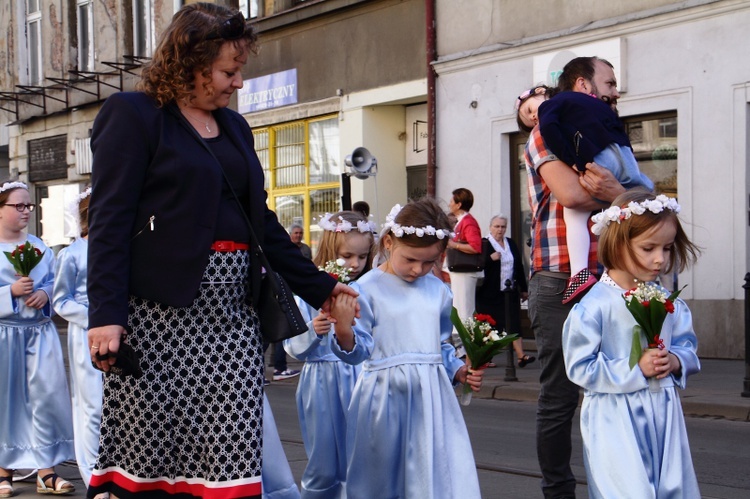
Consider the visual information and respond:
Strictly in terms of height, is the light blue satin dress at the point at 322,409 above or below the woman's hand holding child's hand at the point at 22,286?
below

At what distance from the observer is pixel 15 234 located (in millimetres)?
8148

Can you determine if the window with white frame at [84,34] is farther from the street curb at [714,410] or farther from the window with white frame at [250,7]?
the street curb at [714,410]

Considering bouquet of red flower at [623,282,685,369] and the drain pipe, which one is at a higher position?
the drain pipe

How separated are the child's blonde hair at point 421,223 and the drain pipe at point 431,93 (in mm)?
13027

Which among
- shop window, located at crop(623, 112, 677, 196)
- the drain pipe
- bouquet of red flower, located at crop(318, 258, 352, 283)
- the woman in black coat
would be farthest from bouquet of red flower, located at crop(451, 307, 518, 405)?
the drain pipe

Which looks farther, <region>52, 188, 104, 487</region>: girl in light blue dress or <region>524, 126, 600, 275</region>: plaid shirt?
<region>52, 188, 104, 487</region>: girl in light blue dress

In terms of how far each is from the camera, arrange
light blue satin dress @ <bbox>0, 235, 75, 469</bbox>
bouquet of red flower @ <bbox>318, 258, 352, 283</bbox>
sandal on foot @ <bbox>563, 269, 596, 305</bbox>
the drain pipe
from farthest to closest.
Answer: the drain pipe, light blue satin dress @ <bbox>0, 235, 75, 469</bbox>, bouquet of red flower @ <bbox>318, 258, 352, 283</bbox>, sandal on foot @ <bbox>563, 269, 596, 305</bbox>

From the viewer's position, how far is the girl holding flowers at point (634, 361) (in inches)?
188

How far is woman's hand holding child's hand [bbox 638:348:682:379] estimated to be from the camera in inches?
187

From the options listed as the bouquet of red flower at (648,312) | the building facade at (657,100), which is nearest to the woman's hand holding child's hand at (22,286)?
the bouquet of red flower at (648,312)

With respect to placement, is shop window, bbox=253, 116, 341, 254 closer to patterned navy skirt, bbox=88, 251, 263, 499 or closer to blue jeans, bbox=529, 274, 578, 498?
blue jeans, bbox=529, 274, 578, 498

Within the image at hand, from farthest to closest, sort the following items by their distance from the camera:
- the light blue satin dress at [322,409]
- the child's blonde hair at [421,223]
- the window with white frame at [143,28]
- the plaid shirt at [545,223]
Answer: the window with white frame at [143,28] → the light blue satin dress at [322,409] → the child's blonde hair at [421,223] → the plaid shirt at [545,223]

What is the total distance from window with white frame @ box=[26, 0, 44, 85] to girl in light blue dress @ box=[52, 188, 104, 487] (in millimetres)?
25394

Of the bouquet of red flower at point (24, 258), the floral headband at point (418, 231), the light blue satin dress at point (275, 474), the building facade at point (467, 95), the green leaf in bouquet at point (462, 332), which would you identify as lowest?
the light blue satin dress at point (275, 474)
